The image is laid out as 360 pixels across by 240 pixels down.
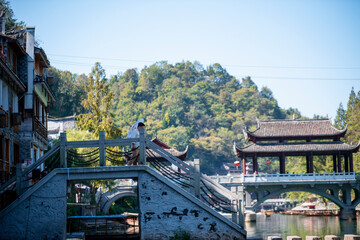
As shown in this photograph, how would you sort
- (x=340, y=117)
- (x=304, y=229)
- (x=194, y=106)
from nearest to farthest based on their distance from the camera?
(x=304, y=229)
(x=340, y=117)
(x=194, y=106)

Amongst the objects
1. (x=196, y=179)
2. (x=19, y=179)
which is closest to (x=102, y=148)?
(x=19, y=179)

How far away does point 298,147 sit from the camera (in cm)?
5762

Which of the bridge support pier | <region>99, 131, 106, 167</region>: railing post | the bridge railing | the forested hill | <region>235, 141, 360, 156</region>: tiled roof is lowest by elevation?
the bridge support pier

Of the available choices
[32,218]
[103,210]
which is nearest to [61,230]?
[32,218]

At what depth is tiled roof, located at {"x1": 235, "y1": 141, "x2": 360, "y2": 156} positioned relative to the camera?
2242 inches

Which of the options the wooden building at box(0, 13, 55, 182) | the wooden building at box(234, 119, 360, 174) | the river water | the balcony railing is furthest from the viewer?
the wooden building at box(234, 119, 360, 174)

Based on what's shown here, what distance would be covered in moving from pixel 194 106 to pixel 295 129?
2962 inches

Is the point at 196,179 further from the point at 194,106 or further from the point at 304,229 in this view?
the point at 194,106

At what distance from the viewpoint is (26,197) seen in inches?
879

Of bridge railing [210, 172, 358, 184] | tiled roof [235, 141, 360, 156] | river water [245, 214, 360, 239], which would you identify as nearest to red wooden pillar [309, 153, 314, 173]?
tiled roof [235, 141, 360, 156]

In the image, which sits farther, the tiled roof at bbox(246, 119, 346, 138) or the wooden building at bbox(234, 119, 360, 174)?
the tiled roof at bbox(246, 119, 346, 138)

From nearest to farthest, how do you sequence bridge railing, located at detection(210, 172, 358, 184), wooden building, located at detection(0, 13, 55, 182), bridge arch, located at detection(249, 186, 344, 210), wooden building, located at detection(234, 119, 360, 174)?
wooden building, located at detection(0, 13, 55, 182), bridge railing, located at detection(210, 172, 358, 184), bridge arch, located at detection(249, 186, 344, 210), wooden building, located at detection(234, 119, 360, 174)

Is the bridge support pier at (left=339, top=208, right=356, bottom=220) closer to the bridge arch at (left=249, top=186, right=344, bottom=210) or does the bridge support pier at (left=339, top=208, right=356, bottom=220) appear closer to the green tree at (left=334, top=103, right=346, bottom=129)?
the bridge arch at (left=249, top=186, right=344, bottom=210)

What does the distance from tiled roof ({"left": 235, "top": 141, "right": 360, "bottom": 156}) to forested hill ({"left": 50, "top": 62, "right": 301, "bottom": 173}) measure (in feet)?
180
